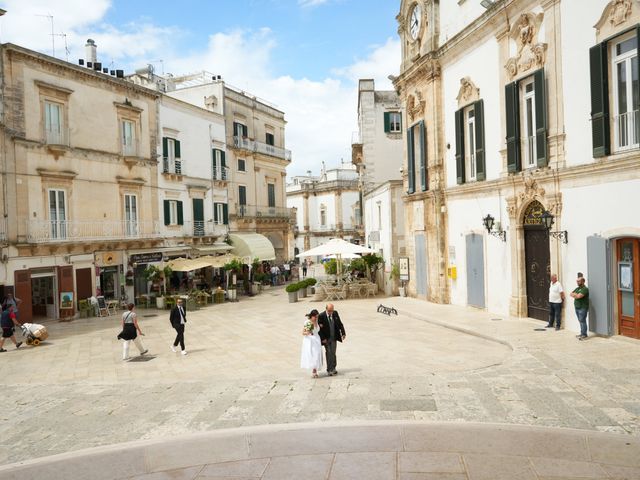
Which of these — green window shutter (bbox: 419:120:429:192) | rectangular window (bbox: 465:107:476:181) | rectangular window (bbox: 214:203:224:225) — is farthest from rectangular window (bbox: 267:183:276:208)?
rectangular window (bbox: 465:107:476:181)

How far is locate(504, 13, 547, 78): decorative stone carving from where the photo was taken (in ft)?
45.6

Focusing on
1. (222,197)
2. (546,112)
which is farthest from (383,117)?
(546,112)

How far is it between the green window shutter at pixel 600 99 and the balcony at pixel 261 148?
24749 mm

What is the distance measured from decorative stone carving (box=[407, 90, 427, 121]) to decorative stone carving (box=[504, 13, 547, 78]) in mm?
5535

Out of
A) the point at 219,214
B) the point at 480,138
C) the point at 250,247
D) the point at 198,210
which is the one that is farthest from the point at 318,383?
the point at 219,214

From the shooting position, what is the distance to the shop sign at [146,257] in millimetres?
24812

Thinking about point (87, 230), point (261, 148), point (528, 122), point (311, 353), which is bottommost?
point (311, 353)

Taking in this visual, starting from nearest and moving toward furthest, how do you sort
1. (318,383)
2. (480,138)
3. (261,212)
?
1. (318,383)
2. (480,138)
3. (261,212)

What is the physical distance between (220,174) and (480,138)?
18.6 meters

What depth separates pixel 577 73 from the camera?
12750 millimetres

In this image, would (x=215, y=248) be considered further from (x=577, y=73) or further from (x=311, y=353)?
(x=577, y=73)

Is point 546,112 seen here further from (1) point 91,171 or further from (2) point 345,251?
(1) point 91,171

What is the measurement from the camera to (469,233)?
17984mm

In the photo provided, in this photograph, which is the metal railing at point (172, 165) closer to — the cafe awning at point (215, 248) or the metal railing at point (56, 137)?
the cafe awning at point (215, 248)
